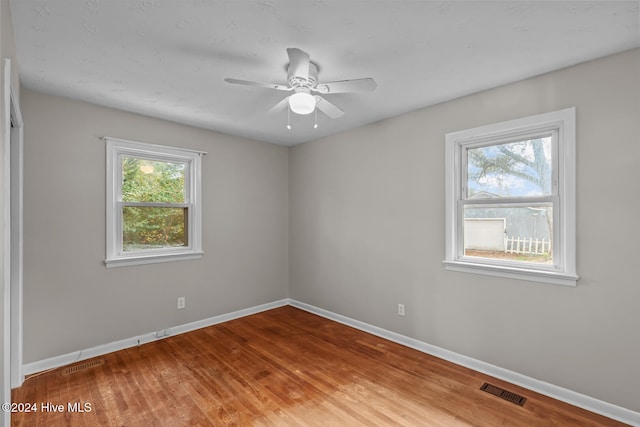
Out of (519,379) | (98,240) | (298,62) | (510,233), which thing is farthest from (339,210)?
(98,240)

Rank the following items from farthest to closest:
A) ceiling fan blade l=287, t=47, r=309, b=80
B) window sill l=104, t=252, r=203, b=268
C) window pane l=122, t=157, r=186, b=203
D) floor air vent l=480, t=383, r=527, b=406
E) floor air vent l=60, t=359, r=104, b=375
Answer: window pane l=122, t=157, r=186, b=203 < window sill l=104, t=252, r=203, b=268 < floor air vent l=60, t=359, r=104, b=375 < floor air vent l=480, t=383, r=527, b=406 < ceiling fan blade l=287, t=47, r=309, b=80

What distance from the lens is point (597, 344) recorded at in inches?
84.3

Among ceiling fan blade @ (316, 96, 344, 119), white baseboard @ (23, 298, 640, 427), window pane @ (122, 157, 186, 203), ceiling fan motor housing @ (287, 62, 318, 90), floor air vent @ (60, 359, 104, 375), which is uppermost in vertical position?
ceiling fan motor housing @ (287, 62, 318, 90)

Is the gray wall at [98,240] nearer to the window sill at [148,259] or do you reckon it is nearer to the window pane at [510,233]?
the window sill at [148,259]

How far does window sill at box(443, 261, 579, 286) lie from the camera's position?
7.42 ft

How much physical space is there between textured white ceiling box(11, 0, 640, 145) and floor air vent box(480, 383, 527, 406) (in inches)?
96.2

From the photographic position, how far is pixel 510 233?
8.61ft

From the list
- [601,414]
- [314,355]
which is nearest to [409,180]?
[314,355]

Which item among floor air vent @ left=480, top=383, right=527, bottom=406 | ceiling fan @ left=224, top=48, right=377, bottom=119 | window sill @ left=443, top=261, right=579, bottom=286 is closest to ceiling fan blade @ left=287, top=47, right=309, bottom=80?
ceiling fan @ left=224, top=48, right=377, bottom=119

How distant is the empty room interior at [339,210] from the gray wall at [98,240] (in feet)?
0.06

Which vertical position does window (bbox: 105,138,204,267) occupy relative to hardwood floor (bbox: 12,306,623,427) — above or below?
above

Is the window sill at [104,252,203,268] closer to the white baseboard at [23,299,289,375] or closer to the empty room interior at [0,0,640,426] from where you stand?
the empty room interior at [0,0,640,426]

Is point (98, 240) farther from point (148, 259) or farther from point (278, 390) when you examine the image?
point (278, 390)

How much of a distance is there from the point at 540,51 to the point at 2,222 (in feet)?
10.5
